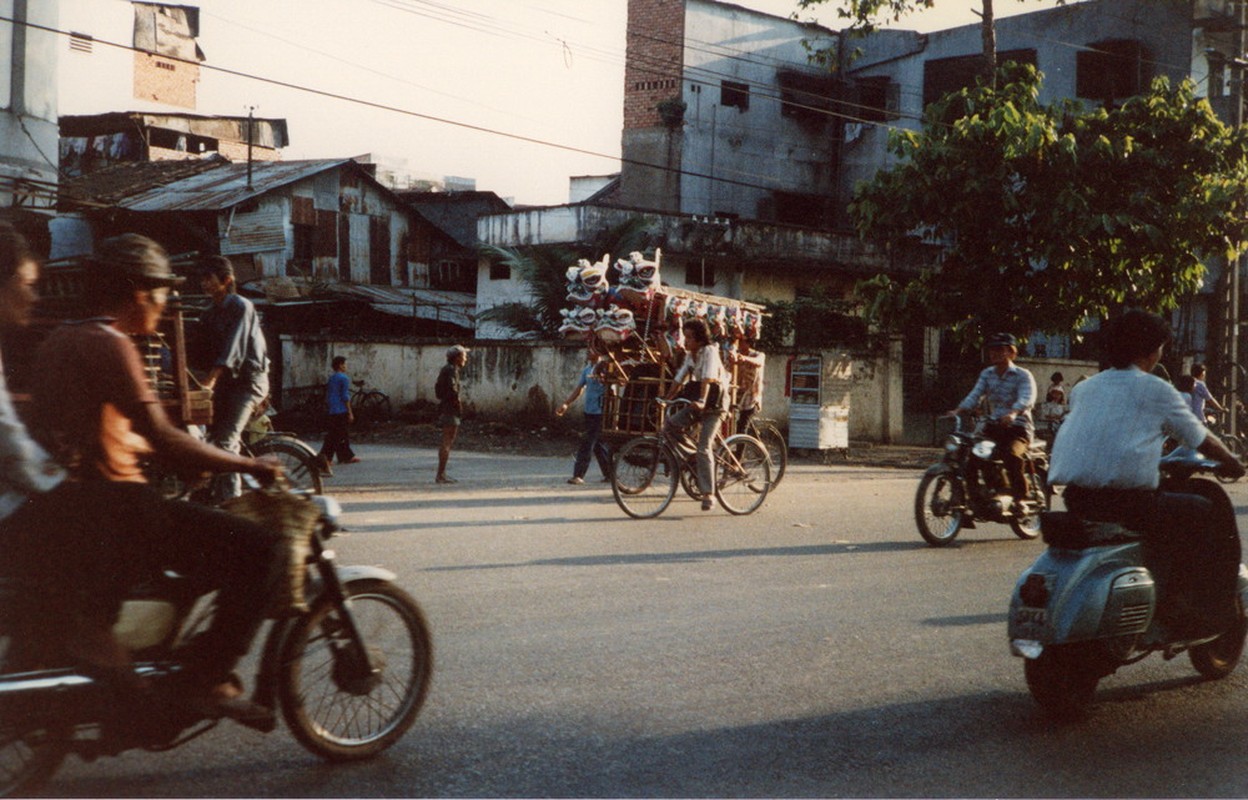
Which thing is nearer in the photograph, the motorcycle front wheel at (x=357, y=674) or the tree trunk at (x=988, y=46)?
the motorcycle front wheel at (x=357, y=674)

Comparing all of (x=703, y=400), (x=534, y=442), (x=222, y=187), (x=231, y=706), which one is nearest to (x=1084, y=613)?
(x=231, y=706)

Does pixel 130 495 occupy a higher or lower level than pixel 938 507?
higher

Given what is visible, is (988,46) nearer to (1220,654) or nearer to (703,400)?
(703,400)

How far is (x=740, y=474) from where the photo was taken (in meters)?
12.6

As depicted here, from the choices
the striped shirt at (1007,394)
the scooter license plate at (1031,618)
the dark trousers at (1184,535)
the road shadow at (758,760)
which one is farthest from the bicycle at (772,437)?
the road shadow at (758,760)

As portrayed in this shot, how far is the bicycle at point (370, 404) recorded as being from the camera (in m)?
27.6

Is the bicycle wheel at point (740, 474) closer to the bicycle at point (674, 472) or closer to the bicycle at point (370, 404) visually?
the bicycle at point (674, 472)

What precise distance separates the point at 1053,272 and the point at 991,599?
1420 cm

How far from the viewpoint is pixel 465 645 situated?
20.3 feet

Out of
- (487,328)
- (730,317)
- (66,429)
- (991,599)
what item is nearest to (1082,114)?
(730,317)

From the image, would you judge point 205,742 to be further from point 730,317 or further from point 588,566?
point 730,317

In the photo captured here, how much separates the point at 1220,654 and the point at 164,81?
183ft

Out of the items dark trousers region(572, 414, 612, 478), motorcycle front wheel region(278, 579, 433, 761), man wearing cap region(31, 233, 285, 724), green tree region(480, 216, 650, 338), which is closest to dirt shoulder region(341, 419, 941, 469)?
green tree region(480, 216, 650, 338)

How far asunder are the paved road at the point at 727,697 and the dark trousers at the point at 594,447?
183 inches
